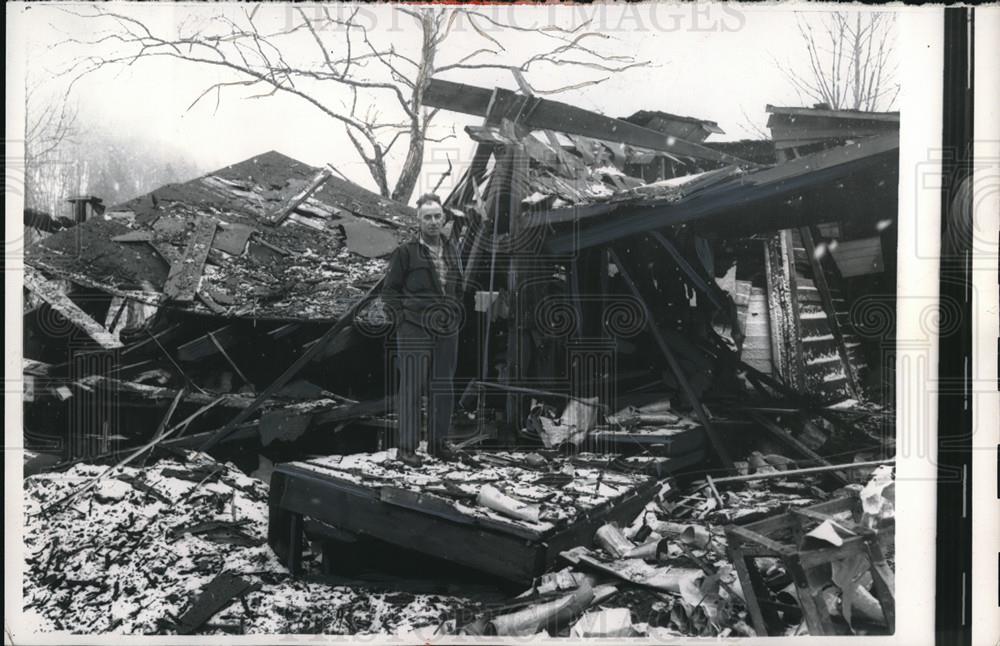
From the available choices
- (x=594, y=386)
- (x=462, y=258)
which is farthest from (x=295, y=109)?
(x=594, y=386)

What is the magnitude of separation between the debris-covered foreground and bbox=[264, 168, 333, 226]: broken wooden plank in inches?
47.7

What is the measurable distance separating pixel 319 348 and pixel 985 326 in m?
3.17

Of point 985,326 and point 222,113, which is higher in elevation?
point 222,113

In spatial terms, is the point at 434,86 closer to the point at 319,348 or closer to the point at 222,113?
the point at 222,113

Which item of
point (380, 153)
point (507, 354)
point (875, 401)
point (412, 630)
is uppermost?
point (380, 153)

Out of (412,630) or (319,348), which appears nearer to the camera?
(412,630)

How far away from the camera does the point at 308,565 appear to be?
11.1ft

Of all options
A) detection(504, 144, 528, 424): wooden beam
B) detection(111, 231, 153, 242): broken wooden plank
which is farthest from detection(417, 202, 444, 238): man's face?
detection(111, 231, 153, 242): broken wooden plank

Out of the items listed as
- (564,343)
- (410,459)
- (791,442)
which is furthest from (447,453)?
(791,442)

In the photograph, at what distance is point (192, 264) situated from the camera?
3.57m

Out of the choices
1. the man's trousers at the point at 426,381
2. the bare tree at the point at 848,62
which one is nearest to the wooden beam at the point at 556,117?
the bare tree at the point at 848,62

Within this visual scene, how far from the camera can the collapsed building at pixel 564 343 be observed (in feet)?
10.9

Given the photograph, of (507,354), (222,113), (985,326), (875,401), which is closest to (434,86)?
(222,113)

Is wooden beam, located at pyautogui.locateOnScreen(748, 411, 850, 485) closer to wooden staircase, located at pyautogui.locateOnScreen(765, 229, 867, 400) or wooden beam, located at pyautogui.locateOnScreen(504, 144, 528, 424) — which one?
wooden staircase, located at pyautogui.locateOnScreen(765, 229, 867, 400)
